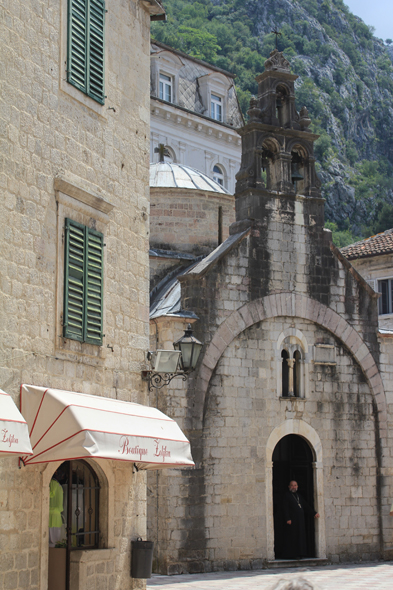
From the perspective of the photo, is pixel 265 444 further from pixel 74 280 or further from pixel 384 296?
pixel 384 296

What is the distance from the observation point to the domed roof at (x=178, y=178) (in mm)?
23959

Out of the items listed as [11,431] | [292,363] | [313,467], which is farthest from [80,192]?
[313,467]

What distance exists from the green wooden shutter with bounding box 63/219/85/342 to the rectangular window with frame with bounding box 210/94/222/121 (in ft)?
111

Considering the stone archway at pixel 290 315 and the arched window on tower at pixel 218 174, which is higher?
the arched window on tower at pixel 218 174

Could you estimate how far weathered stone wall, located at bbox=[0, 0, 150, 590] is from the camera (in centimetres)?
1002

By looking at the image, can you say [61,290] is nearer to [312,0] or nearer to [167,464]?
[167,464]

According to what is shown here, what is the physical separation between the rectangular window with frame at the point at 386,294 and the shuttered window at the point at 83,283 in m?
18.5

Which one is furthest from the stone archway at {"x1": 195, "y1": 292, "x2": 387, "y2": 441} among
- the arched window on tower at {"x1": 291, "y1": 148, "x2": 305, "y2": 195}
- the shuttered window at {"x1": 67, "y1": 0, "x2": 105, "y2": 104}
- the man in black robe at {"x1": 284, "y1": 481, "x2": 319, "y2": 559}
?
the shuttered window at {"x1": 67, "y1": 0, "x2": 105, "y2": 104}

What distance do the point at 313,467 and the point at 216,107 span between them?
2951cm

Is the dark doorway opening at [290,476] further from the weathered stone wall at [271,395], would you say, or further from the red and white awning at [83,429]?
the red and white awning at [83,429]

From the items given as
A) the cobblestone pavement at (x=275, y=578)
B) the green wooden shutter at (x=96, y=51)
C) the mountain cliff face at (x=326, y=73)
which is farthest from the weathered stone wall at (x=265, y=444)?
the mountain cliff face at (x=326, y=73)

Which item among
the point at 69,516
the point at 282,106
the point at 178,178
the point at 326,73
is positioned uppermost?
the point at 326,73

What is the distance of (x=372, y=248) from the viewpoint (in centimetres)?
2900

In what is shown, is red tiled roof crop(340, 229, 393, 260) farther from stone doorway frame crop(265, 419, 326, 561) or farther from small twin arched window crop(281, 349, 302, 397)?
stone doorway frame crop(265, 419, 326, 561)
